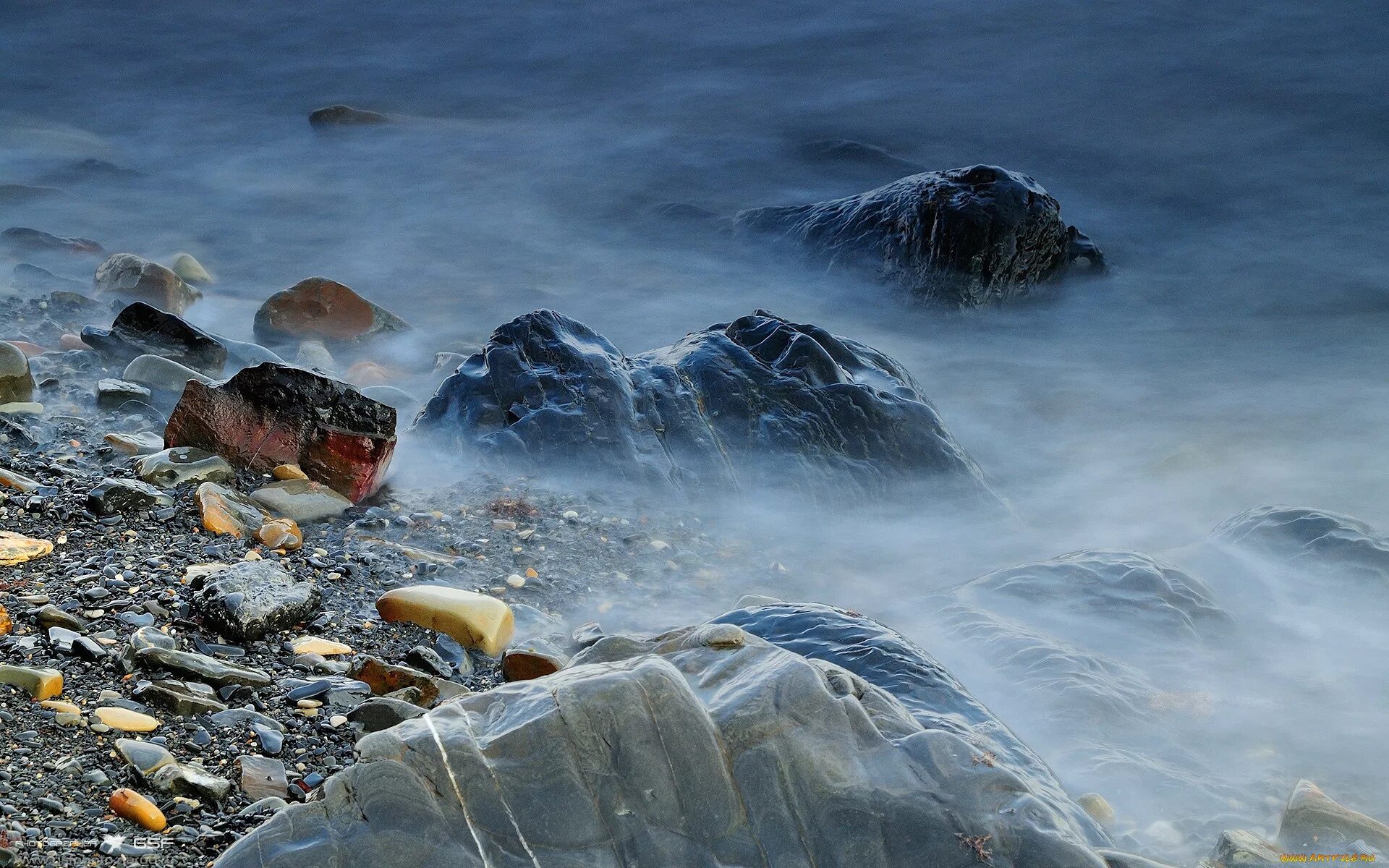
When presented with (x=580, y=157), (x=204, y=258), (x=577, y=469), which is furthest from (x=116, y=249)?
(x=577, y=469)

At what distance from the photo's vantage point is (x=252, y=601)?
3.14 m

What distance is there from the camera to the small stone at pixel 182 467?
4.11 meters

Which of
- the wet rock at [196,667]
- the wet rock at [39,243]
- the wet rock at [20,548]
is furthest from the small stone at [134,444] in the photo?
the wet rock at [39,243]

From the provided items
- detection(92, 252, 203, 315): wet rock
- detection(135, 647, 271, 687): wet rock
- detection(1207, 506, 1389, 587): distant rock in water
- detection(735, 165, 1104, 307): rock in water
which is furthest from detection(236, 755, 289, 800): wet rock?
detection(735, 165, 1104, 307): rock in water

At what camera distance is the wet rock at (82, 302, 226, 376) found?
5.75 metres

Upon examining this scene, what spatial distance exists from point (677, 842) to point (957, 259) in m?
7.64

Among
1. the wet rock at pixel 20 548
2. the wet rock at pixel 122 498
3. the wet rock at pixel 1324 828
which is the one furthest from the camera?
the wet rock at pixel 122 498

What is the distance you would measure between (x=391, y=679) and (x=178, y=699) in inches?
22.6

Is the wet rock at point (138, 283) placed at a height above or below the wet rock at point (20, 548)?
below

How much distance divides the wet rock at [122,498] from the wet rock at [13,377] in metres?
1.32

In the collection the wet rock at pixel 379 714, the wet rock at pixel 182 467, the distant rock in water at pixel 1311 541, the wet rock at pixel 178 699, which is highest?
the wet rock at pixel 178 699

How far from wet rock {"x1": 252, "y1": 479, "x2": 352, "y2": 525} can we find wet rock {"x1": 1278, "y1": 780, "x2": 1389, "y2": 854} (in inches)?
135

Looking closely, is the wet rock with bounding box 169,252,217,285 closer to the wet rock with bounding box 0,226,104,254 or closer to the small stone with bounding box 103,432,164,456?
the wet rock with bounding box 0,226,104,254

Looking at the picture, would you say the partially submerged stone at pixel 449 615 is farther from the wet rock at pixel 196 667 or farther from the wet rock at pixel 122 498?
the wet rock at pixel 122 498
